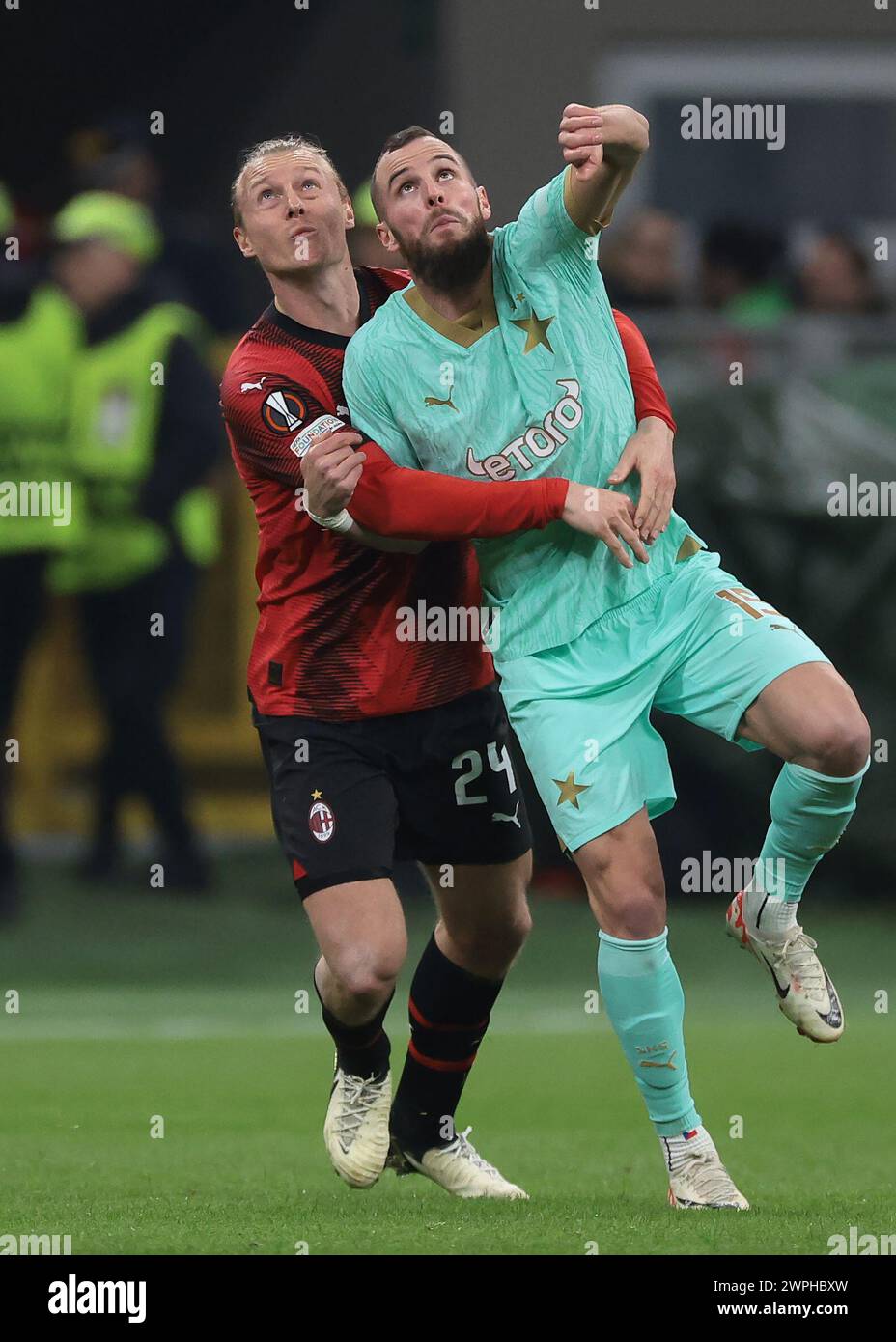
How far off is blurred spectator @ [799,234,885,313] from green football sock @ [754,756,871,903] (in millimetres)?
7941

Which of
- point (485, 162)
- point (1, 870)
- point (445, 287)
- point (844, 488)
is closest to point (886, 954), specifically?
point (844, 488)

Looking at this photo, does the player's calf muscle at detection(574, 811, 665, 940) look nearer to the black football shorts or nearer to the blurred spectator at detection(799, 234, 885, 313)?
the black football shorts

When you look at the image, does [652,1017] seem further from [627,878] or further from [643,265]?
[643,265]

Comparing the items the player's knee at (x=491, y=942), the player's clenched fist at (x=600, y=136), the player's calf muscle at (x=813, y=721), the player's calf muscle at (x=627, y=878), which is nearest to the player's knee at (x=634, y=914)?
the player's calf muscle at (x=627, y=878)

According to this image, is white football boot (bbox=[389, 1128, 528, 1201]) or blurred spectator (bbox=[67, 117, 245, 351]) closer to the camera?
white football boot (bbox=[389, 1128, 528, 1201])

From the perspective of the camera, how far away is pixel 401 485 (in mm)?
5633

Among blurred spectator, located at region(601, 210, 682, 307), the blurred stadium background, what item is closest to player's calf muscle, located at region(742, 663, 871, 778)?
the blurred stadium background

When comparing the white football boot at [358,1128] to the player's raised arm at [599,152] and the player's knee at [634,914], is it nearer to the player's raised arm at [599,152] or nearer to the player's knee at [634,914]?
the player's knee at [634,914]

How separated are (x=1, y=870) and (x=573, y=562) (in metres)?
5.72

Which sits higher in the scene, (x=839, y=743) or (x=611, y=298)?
(x=611, y=298)

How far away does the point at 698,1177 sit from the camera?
5.66 m

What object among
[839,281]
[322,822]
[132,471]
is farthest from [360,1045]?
[839,281]

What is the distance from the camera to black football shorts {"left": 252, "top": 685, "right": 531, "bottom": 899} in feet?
19.6

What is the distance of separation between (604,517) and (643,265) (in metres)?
7.61
